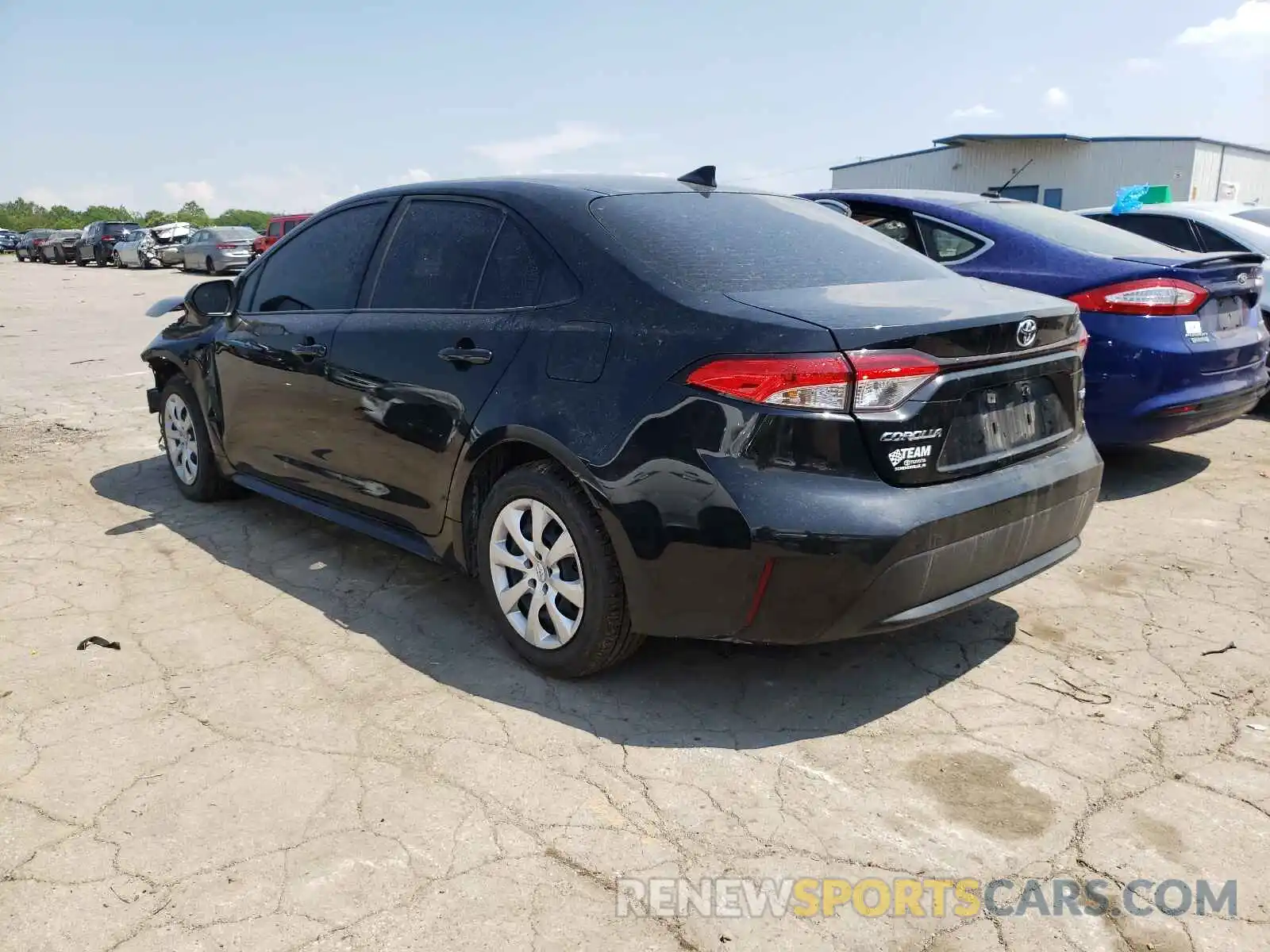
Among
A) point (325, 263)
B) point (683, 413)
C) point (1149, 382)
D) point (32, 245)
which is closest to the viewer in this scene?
point (683, 413)

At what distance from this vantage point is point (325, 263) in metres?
4.26

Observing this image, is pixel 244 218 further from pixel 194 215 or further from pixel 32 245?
pixel 32 245

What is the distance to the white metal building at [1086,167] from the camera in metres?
31.3

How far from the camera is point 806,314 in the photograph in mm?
2723

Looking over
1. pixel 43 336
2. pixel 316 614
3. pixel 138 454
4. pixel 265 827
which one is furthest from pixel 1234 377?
pixel 43 336

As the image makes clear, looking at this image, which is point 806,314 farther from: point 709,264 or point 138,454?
point 138,454

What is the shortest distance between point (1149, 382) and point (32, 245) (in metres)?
50.1

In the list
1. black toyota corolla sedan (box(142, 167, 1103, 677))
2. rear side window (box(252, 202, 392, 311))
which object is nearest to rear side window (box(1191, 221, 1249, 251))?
black toyota corolla sedan (box(142, 167, 1103, 677))

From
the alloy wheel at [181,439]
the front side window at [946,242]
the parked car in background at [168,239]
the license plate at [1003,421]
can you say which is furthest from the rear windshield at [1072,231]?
the parked car in background at [168,239]

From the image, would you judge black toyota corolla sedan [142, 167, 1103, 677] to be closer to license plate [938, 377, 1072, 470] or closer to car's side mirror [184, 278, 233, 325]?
license plate [938, 377, 1072, 470]

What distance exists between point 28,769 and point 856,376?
255cm

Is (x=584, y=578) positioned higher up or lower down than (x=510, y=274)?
lower down


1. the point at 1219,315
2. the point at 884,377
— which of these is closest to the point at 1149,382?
the point at 1219,315

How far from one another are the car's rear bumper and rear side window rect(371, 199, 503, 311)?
1.21m
